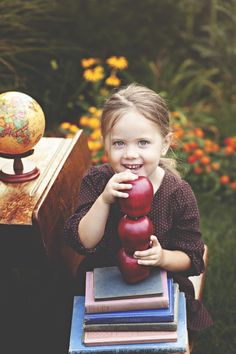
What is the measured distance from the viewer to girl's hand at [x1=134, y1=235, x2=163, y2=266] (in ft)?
6.61

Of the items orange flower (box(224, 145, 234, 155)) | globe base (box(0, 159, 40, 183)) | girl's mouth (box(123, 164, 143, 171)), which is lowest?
orange flower (box(224, 145, 234, 155))

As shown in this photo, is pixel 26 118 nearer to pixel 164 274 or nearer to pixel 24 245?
pixel 24 245

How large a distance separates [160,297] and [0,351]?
1.34 m

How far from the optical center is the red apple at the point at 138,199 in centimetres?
192

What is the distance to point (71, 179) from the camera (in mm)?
2818

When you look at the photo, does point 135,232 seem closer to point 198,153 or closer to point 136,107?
point 136,107

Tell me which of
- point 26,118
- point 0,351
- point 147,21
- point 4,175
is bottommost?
point 0,351

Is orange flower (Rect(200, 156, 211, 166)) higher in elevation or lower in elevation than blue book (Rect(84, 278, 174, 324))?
lower

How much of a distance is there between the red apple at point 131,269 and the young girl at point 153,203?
0.03 meters

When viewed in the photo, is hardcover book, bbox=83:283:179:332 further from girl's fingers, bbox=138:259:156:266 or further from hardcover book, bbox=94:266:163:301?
girl's fingers, bbox=138:259:156:266

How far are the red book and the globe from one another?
848mm

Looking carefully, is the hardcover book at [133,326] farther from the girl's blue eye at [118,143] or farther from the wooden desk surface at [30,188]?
the girl's blue eye at [118,143]

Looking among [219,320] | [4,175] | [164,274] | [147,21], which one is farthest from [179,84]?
[164,274]

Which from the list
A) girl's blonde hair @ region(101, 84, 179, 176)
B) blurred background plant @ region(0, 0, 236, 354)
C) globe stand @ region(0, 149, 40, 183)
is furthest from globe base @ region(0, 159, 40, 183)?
blurred background plant @ region(0, 0, 236, 354)
